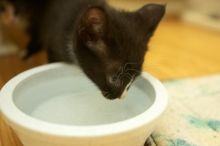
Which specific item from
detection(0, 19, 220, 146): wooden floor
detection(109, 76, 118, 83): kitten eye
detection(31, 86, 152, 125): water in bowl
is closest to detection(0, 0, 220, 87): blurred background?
detection(0, 19, 220, 146): wooden floor

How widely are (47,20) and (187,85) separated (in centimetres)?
65

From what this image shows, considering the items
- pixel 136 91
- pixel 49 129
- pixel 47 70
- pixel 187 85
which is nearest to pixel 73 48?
pixel 47 70

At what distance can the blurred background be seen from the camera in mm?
1732

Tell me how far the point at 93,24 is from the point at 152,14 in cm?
26

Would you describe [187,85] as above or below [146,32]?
below

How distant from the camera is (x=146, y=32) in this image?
1.12 metres

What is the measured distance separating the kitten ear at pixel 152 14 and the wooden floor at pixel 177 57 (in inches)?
10.4

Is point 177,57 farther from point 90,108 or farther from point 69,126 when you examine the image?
point 69,126

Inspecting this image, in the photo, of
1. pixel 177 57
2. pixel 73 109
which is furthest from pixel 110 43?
pixel 177 57

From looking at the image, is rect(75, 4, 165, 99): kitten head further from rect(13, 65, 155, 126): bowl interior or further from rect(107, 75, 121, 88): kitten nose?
rect(13, 65, 155, 126): bowl interior

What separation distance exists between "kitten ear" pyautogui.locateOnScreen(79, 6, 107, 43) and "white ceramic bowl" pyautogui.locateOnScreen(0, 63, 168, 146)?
245 mm

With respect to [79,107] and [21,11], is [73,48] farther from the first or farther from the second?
[21,11]

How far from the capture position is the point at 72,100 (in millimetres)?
1260

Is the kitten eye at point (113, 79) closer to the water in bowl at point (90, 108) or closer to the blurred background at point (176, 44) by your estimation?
the water in bowl at point (90, 108)
